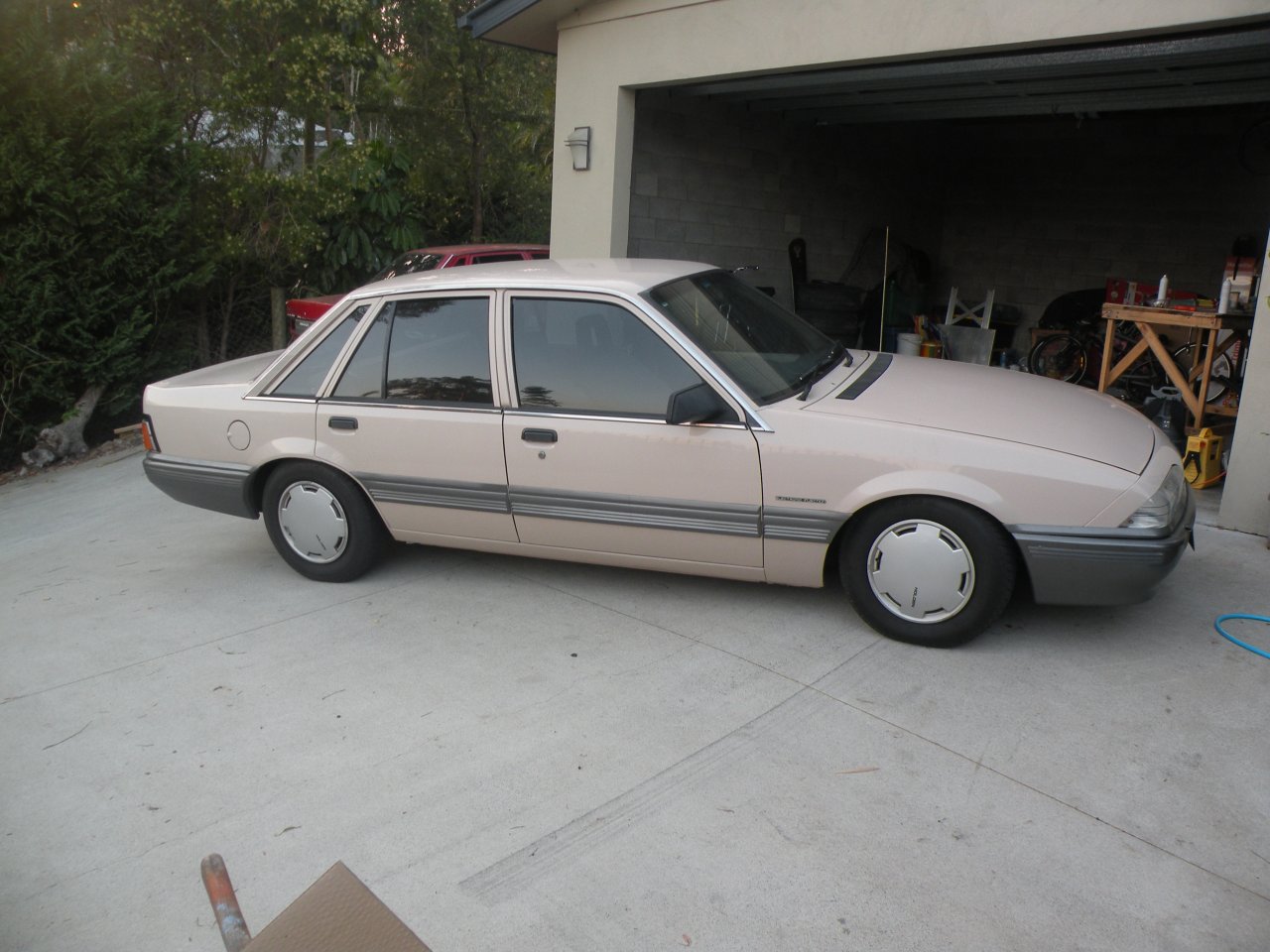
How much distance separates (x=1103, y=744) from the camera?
3453 mm

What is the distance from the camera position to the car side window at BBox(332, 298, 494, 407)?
15.6 feet

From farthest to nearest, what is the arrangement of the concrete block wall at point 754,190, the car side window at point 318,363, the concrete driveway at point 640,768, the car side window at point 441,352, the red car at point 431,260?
the red car at point 431,260
the concrete block wall at point 754,190
the car side window at point 318,363
the car side window at point 441,352
the concrete driveway at point 640,768

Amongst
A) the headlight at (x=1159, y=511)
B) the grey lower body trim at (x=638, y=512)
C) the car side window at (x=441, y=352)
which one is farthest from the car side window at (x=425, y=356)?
the headlight at (x=1159, y=511)

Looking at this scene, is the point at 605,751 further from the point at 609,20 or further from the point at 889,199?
the point at 889,199

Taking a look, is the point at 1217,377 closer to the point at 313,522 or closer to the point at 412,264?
the point at 313,522

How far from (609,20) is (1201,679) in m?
6.61

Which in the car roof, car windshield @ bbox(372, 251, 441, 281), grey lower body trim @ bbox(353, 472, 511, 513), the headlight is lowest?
grey lower body trim @ bbox(353, 472, 511, 513)

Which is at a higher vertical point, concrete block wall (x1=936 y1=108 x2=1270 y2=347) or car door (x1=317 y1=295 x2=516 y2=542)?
concrete block wall (x1=936 y1=108 x2=1270 y2=347)

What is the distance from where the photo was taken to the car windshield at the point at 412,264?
1091cm

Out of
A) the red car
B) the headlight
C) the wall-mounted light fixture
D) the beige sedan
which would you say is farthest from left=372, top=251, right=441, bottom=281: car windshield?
the headlight

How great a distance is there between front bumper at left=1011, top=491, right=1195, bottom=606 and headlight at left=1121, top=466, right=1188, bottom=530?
3 centimetres

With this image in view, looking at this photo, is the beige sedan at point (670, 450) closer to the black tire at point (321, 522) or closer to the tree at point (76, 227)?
the black tire at point (321, 522)

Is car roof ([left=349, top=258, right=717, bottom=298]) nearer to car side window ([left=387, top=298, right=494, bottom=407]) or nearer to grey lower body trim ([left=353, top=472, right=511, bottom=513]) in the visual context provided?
car side window ([left=387, top=298, right=494, bottom=407])

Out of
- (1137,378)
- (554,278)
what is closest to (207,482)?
(554,278)
